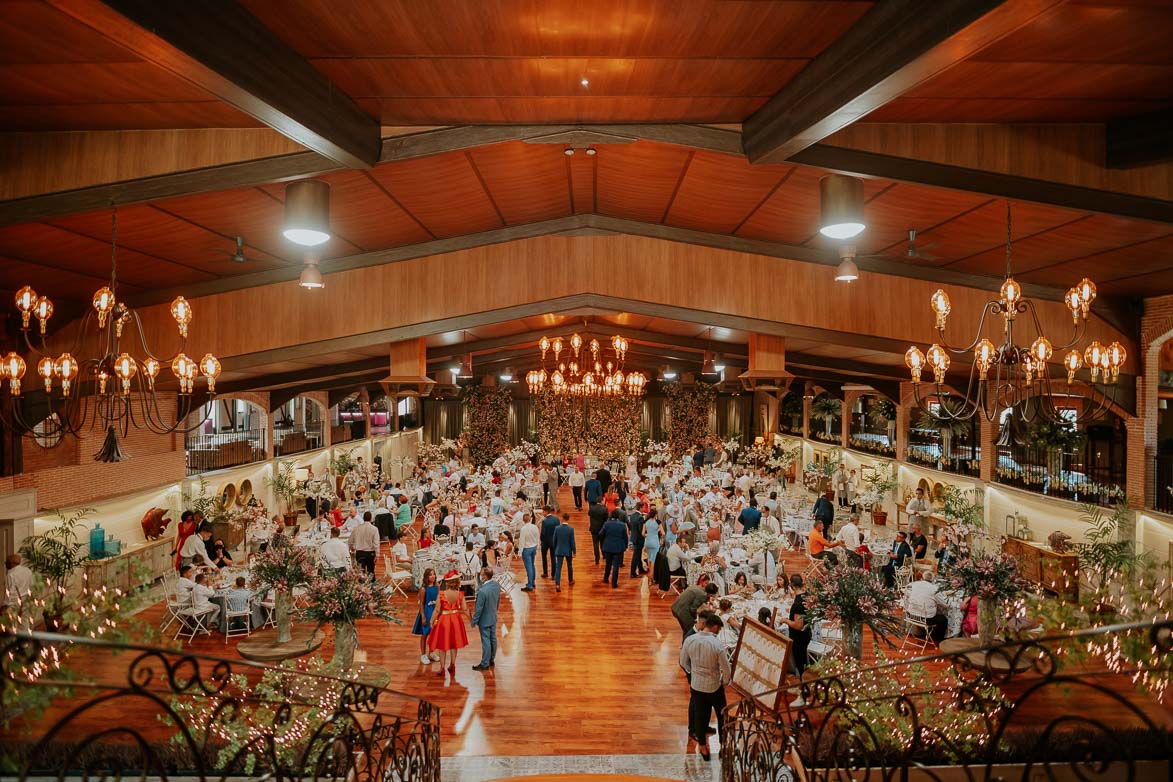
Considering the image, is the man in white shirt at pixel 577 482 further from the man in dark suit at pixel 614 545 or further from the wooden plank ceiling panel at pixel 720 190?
the wooden plank ceiling panel at pixel 720 190

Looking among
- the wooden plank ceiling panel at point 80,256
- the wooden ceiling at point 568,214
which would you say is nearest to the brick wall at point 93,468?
the wooden plank ceiling panel at point 80,256

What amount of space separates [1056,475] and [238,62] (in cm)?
1323

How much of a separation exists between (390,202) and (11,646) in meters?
5.21

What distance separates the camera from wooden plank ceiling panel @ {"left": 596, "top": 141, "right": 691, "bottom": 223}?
6230mm

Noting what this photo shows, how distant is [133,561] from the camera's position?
950 centimetres

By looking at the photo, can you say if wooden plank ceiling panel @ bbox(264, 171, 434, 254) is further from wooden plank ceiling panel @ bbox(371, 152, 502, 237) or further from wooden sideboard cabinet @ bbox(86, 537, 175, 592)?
wooden sideboard cabinet @ bbox(86, 537, 175, 592)

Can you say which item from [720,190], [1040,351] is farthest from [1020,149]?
[720,190]

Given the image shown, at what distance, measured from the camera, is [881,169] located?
5.21 metres

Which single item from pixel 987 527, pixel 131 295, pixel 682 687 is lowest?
pixel 682 687

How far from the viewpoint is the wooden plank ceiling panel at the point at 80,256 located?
6.06 meters

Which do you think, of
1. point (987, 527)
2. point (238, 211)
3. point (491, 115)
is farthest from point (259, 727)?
point (987, 527)

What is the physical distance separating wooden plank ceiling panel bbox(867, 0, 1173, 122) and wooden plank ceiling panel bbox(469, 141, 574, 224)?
2659 mm

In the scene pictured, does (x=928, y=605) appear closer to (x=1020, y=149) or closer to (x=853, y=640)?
(x=853, y=640)

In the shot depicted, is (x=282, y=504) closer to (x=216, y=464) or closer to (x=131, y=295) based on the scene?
(x=216, y=464)
